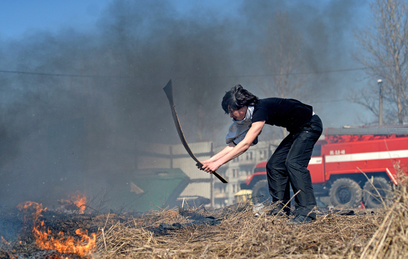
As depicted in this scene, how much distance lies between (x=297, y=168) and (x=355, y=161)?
24.8ft

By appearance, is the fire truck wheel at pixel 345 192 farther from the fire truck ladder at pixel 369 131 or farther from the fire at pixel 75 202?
the fire at pixel 75 202

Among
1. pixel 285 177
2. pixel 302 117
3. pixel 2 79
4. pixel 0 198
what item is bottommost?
pixel 0 198

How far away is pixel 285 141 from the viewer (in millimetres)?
3605

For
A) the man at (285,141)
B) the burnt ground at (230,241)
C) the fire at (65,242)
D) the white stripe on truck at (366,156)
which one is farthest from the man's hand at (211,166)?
the white stripe on truck at (366,156)

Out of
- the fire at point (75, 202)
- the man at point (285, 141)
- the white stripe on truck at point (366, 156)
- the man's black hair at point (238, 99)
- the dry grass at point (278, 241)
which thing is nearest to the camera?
the dry grass at point (278, 241)

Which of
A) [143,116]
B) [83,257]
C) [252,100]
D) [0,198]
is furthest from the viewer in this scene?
[143,116]

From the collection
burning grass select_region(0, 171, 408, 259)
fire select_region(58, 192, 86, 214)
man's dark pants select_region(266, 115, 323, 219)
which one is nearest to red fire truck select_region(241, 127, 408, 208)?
fire select_region(58, 192, 86, 214)

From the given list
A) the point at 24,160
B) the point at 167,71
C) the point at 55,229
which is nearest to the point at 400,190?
the point at 55,229

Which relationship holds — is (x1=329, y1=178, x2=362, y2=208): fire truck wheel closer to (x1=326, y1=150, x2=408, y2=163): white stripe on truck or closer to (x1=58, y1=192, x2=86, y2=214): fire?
(x1=326, y1=150, x2=408, y2=163): white stripe on truck

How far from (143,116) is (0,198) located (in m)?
6.19

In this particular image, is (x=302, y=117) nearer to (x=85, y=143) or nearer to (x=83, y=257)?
(x=83, y=257)

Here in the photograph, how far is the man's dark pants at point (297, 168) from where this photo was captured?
322cm

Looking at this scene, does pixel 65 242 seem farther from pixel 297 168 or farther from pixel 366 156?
pixel 366 156

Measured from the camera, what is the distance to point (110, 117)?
12.2 meters
